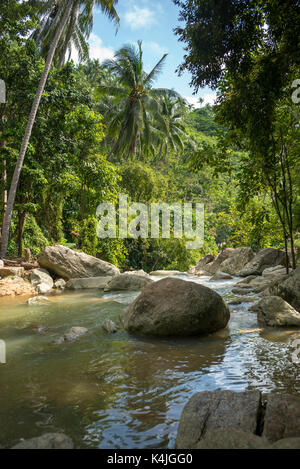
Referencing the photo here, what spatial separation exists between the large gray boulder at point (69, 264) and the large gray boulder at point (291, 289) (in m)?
6.68

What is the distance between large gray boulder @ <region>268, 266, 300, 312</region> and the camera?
5.96 meters

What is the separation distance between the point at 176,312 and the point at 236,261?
35.2 ft

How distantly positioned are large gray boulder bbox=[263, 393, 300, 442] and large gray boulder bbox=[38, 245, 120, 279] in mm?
9721

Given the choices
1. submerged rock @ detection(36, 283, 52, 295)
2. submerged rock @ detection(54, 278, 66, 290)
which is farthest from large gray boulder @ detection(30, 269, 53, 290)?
submerged rock @ detection(36, 283, 52, 295)

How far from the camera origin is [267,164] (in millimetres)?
5766

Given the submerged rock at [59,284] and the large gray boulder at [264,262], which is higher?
the large gray boulder at [264,262]

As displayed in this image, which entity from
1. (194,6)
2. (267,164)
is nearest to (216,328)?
(267,164)

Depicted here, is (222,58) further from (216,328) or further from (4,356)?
(4,356)

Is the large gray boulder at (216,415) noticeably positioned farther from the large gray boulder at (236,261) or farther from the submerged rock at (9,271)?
the large gray boulder at (236,261)

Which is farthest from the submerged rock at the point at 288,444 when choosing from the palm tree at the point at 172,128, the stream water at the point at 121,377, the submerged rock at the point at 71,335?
the palm tree at the point at 172,128

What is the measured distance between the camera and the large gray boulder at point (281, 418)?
2135 millimetres

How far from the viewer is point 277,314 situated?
5.26 metres

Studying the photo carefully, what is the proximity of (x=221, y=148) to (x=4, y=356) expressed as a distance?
4551mm
